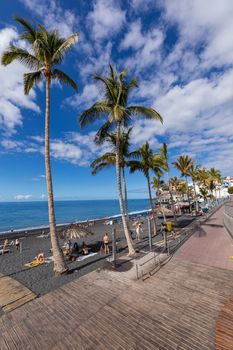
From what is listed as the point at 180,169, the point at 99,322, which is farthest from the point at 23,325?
the point at 180,169

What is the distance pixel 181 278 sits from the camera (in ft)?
31.1

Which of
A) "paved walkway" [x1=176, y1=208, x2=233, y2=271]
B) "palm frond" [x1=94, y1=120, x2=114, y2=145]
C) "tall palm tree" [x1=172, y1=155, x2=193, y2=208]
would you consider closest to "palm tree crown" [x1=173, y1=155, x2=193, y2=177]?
"tall palm tree" [x1=172, y1=155, x2=193, y2=208]

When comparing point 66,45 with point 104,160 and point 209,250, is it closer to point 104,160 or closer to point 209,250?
point 104,160

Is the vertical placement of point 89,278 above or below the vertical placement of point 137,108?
below

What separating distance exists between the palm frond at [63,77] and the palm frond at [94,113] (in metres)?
1.96

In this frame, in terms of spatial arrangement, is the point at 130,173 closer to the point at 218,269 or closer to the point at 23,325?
the point at 218,269

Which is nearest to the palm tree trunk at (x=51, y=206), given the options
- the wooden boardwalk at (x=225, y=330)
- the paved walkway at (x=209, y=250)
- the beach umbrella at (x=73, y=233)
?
the beach umbrella at (x=73, y=233)

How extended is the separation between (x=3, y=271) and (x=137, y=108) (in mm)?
16671

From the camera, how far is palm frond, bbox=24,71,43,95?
39.7 ft

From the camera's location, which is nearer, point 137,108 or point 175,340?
point 175,340

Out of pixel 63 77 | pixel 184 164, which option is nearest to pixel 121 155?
pixel 63 77

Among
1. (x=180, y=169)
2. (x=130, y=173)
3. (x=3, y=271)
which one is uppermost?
(x=180, y=169)

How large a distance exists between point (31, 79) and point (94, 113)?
16.7ft

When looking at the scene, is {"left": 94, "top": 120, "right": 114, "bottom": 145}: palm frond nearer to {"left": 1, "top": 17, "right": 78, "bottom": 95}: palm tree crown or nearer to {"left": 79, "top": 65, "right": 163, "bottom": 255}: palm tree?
{"left": 79, "top": 65, "right": 163, "bottom": 255}: palm tree
